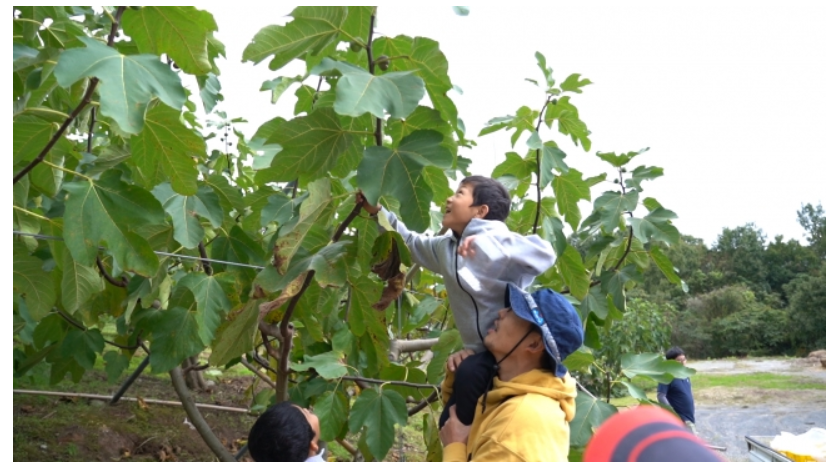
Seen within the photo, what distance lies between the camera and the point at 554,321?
1.47m

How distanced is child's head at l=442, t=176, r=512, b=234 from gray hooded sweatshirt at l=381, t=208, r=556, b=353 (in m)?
0.05

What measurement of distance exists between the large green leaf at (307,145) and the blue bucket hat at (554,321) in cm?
62

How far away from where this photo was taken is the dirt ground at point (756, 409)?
25.2ft

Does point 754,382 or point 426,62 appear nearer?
point 426,62

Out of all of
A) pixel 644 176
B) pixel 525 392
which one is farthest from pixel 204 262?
pixel 644 176

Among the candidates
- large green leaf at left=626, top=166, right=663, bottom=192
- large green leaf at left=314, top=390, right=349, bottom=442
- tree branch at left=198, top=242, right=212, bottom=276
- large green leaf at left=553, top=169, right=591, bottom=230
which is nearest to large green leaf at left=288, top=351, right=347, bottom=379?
large green leaf at left=314, top=390, right=349, bottom=442

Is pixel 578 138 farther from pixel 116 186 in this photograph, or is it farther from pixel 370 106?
pixel 116 186

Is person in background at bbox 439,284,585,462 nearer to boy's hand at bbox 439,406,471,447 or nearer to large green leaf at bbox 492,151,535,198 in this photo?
boy's hand at bbox 439,406,471,447

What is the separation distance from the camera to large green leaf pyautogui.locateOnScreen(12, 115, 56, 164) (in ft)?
5.92

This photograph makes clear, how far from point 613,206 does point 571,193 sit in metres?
0.26

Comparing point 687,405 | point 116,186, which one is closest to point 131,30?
point 116,186

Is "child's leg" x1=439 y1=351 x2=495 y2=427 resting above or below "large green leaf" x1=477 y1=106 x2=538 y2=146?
below

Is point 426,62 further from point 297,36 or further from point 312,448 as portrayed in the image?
point 312,448

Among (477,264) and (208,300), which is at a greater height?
(477,264)
